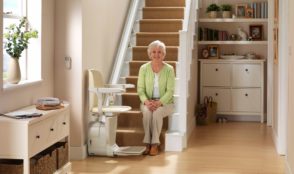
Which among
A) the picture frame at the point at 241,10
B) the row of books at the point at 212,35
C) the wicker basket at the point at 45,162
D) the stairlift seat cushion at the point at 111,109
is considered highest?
the picture frame at the point at 241,10

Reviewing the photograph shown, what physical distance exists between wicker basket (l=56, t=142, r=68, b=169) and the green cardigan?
4.79 ft

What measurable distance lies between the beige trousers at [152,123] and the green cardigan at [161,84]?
0.12 m

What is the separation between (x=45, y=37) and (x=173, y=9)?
3.18 metres

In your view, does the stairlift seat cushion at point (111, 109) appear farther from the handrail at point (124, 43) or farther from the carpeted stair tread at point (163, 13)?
the carpeted stair tread at point (163, 13)

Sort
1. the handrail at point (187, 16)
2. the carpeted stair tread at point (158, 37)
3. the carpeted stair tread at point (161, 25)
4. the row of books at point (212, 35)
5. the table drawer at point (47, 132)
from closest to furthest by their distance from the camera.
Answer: the table drawer at point (47, 132) → the handrail at point (187, 16) → the carpeted stair tread at point (158, 37) → the carpeted stair tread at point (161, 25) → the row of books at point (212, 35)

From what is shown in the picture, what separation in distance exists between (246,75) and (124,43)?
2361mm

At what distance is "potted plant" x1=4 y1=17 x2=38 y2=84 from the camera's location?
189 inches

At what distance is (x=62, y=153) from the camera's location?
5.10 m

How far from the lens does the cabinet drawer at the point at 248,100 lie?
9016 mm

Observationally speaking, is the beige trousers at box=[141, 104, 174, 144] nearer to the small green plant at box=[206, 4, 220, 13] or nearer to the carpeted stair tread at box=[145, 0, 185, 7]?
the carpeted stair tread at box=[145, 0, 185, 7]

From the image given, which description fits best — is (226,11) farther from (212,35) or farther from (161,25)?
(161,25)

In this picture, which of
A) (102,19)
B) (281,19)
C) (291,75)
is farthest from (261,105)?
(291,75)

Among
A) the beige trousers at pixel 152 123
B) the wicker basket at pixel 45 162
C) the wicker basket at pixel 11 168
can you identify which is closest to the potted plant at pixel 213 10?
the beige trousers at pixel 152 123

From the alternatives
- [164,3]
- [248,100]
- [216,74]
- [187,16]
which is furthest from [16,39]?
[248,100]
